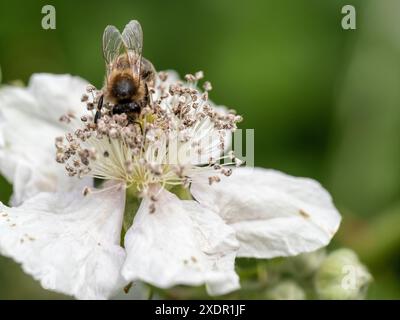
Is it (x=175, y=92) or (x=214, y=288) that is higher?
(x=175, y=92)

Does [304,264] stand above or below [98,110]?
below

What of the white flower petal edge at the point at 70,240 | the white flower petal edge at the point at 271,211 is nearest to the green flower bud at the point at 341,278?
the white flower petal edge at the point at 271,211

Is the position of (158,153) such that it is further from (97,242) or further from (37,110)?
(37,110)

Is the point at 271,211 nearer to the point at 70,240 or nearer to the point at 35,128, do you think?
the point at 70,240

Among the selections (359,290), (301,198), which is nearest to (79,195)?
(301,198)

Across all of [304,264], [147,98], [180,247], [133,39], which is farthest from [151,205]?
[304,264]

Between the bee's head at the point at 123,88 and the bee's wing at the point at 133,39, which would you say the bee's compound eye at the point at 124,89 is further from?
the bee's wing at the point at 133,39
